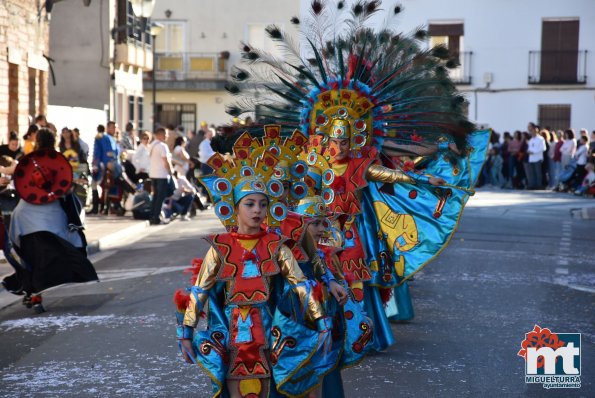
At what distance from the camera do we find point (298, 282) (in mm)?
5621

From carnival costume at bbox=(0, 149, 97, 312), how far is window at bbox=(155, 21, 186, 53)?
41.9 meters

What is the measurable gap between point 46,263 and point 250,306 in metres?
5.23

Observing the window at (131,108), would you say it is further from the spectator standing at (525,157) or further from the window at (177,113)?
the spectator standing at (525,157)

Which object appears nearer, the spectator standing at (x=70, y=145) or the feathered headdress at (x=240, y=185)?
the feathered headdress at (x=240, y=185)

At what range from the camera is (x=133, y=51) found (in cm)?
3719

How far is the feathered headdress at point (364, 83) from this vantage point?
9117mm

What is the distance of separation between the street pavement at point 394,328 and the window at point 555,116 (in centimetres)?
2659

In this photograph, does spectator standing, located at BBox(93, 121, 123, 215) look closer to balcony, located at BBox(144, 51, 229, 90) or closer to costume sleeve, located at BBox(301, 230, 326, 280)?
costume sleeve, located at BBox(301, 230, 326, 280)

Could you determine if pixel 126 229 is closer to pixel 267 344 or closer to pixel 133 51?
pixel 267 344

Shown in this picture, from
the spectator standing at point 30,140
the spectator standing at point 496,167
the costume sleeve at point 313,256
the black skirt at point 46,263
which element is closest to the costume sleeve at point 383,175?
the costume sleeve at point 313,256

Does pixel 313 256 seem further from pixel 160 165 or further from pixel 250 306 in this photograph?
pixel 160 165

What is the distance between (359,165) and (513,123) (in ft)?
115

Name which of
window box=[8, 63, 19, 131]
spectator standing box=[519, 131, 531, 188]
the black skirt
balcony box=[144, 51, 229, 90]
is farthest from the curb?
balcony box=[144, 51, 229, 90]

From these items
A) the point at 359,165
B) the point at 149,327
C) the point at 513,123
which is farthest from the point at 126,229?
the point at 513,123
